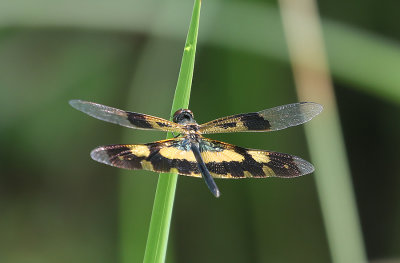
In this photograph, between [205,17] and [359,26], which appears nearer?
[205,17]

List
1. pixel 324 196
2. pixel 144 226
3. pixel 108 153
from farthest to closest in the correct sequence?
pixel 144 226, pixel 324 196, pixel 108 153

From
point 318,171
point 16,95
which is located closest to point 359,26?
point 318,171

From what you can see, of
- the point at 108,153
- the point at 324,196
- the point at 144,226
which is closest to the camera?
the point at 108,153

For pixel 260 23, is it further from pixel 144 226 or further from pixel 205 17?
pixel 144 226

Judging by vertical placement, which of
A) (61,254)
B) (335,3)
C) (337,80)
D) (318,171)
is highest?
(335,3)

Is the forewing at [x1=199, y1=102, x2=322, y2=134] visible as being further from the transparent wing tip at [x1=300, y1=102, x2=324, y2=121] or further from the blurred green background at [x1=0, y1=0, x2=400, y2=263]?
the blurred green background at [x1=0, y1=0, x2=400, y2=263]

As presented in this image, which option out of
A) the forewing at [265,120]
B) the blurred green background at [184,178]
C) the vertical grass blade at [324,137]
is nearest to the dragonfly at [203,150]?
the forewing at [265,120]

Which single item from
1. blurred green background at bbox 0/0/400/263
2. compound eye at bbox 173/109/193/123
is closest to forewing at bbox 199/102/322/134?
compound eye at bbox 173/109/193/123
